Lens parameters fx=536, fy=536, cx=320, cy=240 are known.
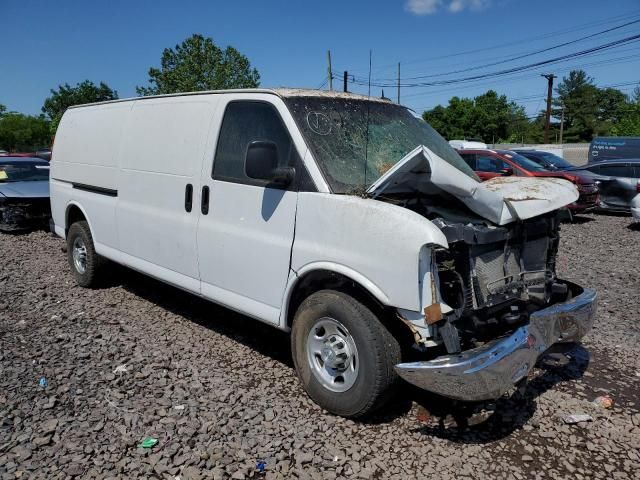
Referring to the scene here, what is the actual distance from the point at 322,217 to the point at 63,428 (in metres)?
2.12

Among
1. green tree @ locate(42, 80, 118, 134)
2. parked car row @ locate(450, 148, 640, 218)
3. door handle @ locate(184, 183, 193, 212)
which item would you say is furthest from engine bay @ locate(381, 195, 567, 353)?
green tree @ locate(42, 80, 118, 134)

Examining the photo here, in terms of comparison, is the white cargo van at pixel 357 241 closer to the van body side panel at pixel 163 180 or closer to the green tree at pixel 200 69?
the van body side panel at pixel 163 180

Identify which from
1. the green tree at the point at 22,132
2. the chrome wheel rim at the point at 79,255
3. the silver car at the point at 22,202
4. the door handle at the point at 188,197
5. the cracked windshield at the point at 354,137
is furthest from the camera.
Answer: the green tree at the point at 22,132

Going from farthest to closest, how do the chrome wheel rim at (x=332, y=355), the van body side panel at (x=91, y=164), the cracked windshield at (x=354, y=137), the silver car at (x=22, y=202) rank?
the silver car at (x=22, y=202)
the van body side panel at (x=91, y=164)
the cracked windshield at (x=354, y=137)
the chrome wheel rim at (x=332, y=355)

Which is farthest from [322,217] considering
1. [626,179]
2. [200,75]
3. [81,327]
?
[200,75]

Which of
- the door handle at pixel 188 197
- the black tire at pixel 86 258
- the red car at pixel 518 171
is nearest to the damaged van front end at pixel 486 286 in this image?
the door handle at pixel 188 197

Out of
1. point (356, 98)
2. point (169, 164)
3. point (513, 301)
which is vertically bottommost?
point (513, 301)

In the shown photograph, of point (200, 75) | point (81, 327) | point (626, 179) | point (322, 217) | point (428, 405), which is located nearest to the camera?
point (322, 217)

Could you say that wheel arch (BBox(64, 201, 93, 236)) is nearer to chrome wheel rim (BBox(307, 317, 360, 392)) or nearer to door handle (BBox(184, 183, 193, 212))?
door handle (BBox(184, 183, 193, 212))

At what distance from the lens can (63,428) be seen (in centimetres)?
340

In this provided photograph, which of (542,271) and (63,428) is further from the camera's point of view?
(542,271)

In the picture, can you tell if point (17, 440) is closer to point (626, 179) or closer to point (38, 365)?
point (38, 365)

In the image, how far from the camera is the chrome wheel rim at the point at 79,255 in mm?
6375

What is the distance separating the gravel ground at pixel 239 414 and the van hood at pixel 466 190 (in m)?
1.20
